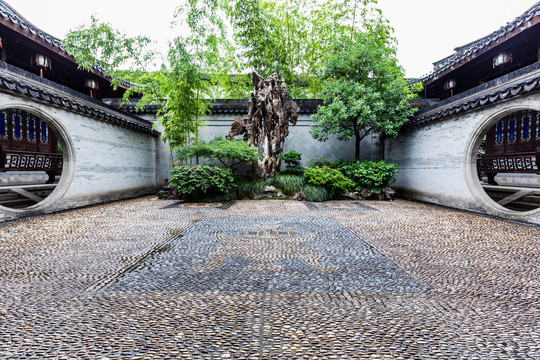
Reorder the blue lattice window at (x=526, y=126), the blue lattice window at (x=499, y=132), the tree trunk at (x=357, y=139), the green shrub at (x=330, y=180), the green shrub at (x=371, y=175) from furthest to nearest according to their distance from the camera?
1. the tree trunk at (x=357, y=139)
2. the blue lattice window at (x=499, y=132)
3. the green shrub at (x=371, y=175)
4. the green shrub at (x=330, y=180)
5. the blue lattice window at (x=526, y=126)

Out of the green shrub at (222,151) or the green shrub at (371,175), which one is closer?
the green shrub at (222,151)

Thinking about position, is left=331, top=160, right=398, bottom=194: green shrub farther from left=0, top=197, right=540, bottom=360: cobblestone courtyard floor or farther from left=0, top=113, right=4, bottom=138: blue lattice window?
left=0, top=113, right=4, bottom=138: blue lattice window

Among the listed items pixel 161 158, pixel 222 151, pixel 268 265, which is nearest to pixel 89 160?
pixel 222 151

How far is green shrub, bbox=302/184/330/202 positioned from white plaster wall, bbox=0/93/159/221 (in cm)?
632

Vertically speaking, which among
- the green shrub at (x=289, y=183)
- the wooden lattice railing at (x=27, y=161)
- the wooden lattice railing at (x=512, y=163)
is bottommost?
the green shrub at (x=289, y=183)

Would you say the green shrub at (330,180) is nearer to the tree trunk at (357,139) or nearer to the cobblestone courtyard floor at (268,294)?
the tree trunk at (357,139)

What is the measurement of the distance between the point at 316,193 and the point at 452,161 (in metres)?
3.93

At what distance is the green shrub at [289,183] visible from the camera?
9047mm

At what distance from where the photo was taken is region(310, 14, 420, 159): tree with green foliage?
338 inches

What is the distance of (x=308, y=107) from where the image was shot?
11.3 metres

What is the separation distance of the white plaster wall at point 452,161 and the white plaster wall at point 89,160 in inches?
399

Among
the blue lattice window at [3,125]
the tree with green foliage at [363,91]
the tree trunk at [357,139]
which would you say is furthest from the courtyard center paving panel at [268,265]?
the blue lattice window at [3,125]

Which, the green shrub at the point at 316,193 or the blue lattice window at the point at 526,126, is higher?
the blue lattice window at the point at 526,126

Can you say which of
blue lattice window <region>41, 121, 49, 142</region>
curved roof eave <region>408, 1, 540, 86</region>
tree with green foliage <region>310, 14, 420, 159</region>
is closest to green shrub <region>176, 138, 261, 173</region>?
tree with green foliage <region>310, 14, 420, 159</region>
